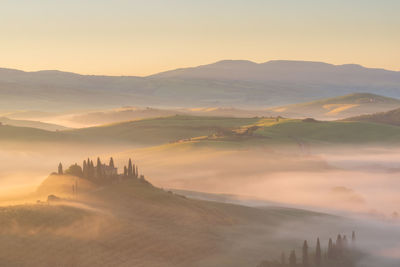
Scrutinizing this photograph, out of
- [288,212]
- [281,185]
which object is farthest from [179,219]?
[281,185]

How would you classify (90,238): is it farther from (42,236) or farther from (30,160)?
(30,160)

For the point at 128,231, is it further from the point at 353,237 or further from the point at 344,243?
the point at 353,237

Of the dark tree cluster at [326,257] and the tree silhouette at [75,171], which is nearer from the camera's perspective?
the dark tree cluster at [326,257]

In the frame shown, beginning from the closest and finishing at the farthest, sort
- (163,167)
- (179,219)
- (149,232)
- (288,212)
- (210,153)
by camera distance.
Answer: (149,232) → (179,219) → (288,212) → (163,167) → (210,153)

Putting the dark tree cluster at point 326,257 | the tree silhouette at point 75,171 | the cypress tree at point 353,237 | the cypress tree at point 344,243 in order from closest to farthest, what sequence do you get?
the dark tree cluster at point 326,257 → the cypress tree at point 344,243 → the cypress tree at point 353,237 → the tree silhouette at point 75,171

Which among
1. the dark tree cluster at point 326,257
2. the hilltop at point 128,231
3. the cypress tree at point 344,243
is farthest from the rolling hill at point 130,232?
the cypress tree at point 344,243

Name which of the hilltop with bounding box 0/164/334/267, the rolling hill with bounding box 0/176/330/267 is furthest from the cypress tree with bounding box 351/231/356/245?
the hilltop with bounding box 0/164/334/267

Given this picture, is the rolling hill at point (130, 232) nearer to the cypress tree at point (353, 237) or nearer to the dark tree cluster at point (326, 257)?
the dark tree cluster at point (326, 257)

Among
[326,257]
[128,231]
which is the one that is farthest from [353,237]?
[128,231]
